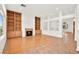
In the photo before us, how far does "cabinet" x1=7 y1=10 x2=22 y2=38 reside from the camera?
9.88m

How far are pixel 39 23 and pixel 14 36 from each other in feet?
18.5

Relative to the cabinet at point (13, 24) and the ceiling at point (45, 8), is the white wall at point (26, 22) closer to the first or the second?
the cabinet at point (13, 24)

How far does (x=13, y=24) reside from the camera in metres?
10.3

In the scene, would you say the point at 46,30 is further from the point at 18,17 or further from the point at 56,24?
the point at 18,17

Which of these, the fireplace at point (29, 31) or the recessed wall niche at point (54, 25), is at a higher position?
the recessed wall niche at point (54, 25)

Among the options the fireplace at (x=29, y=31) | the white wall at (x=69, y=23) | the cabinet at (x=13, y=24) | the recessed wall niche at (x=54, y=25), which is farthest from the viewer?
the fireplace at (x=29, y=31)

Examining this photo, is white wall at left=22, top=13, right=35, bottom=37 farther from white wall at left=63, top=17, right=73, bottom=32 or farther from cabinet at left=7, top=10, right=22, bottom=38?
white wall at left=63, top=17, right=73, bottom=32

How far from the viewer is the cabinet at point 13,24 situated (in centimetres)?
988

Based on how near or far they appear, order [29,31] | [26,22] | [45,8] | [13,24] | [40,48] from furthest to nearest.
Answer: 1. [29,31]
2. [26,22]
3. [13,24]
4. [45,8]
5. [40,48]

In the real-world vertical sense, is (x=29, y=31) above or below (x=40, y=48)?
above

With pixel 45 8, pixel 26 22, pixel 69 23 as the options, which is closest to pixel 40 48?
pixel 45 8

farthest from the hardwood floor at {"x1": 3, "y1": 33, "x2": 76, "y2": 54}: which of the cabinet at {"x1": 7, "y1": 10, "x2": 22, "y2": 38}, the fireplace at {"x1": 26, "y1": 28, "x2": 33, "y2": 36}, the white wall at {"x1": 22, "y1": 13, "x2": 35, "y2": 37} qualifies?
the fireplace at {"x1": 26, "y1": 28, "x2": 33, "y2": 36}

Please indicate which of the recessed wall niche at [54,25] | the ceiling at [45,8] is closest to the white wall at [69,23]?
the ceiling at [45,8]

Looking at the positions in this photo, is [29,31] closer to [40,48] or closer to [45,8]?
[45,8]
